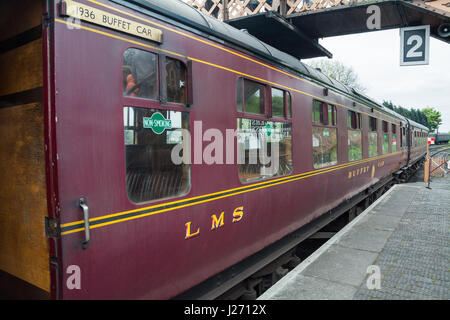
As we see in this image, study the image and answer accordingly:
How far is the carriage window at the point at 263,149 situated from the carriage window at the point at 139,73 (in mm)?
1198

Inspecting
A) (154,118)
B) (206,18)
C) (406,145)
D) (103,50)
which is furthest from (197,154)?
(406,145)

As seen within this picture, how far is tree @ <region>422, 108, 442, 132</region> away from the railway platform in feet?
395

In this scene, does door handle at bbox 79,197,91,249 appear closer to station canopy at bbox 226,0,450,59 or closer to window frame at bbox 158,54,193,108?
window frame at bbox 158,54,193,108

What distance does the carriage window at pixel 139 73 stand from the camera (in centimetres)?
220

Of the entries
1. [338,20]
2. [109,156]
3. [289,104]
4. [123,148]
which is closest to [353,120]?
[338,20]

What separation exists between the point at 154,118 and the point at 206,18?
141 centimetres

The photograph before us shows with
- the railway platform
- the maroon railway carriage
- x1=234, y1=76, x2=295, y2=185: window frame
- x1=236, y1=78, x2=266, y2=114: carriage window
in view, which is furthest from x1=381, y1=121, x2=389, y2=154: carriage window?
the maroon railway carriage

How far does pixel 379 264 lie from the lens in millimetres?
4250

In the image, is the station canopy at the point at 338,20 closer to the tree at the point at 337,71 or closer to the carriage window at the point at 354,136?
the carriage window at the point at 354,136

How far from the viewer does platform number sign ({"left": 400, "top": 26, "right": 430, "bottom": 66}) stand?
6.20 meters

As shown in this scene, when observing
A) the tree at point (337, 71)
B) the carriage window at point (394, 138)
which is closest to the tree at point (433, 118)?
the tree at point (337, 71)

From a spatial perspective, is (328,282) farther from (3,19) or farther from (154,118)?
(3,19)

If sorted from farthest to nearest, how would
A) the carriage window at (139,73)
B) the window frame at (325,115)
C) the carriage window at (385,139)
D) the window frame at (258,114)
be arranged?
→ 1. the carriage window at (385,139)
2. the window frame at (325,115)
3. the window frame at (258,114)
4. the carriage window at (139,73)

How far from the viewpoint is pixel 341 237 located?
5297 mm
